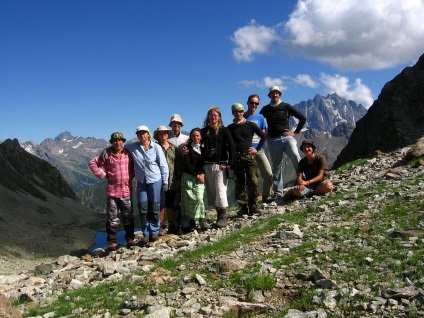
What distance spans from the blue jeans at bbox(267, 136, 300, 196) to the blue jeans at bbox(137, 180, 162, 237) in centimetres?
570

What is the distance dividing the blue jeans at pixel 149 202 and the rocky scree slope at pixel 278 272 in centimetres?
96

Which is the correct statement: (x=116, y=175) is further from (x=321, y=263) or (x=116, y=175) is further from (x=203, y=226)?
(x=321, y=263)

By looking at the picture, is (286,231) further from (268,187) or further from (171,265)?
(268,187)

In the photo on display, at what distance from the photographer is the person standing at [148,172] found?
13102 mm

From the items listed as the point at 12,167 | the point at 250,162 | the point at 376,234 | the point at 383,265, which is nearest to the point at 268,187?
the point at 250,162

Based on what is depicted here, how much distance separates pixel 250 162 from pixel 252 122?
5.12 feet

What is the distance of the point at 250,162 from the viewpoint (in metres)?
14.4

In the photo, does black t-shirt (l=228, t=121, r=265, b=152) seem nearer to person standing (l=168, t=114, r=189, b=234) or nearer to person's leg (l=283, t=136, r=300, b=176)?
person standing (l=168, t=114, r=189, b=234)

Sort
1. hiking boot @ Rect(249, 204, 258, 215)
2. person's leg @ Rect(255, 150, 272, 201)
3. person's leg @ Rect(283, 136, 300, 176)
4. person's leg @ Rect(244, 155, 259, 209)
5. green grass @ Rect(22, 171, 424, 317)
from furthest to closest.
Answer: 1. person's leg @ Rect(283, 136, 300, 176)
2. person's leg @ Rect(255, 150, 272, 201)
3. hiking boot @ Rect(249, 204, 258, 215)
4. person's leg @ Rect(244, 155, 259, 209)
5. green grass @ Rect(22, 171, 424, 317)

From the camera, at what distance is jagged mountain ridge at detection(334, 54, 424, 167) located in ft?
243

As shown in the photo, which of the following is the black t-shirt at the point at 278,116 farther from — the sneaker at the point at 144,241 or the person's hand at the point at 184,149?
the sneaker at the point at 144,241

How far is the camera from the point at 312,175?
53.7ft

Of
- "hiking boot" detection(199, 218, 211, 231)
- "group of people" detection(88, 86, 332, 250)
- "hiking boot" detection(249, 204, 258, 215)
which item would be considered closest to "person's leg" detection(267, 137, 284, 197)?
"group of people" detection(88, 86, 332, 250)

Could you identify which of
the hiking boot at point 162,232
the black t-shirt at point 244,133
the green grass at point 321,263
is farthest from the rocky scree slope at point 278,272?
the black t-shirt at point 244,133
